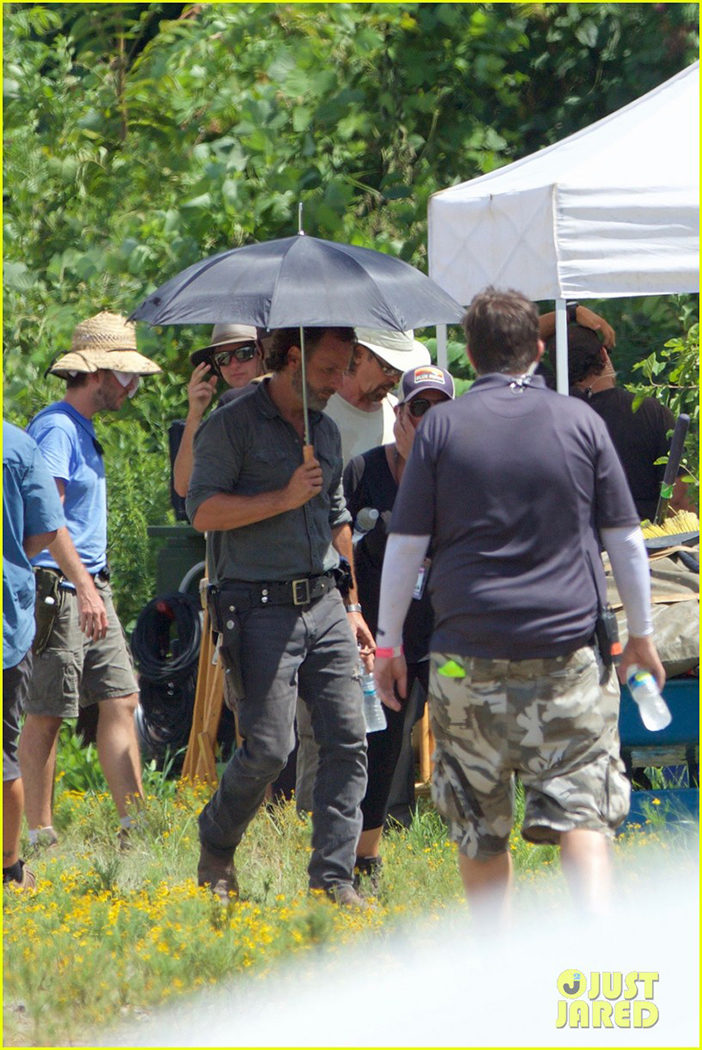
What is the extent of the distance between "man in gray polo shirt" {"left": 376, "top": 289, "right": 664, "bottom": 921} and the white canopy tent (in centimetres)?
164

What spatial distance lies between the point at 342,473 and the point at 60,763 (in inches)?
109

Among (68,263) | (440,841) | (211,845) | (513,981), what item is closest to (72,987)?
(211,845)

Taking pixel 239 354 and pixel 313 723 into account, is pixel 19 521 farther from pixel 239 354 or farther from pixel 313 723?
pixel 239 354

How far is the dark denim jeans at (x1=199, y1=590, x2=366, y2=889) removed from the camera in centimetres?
443

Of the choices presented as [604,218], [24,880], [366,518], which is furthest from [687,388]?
[24,880]

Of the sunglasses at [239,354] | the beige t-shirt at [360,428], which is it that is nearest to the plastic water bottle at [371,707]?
the beige t-shirt at [360,428]

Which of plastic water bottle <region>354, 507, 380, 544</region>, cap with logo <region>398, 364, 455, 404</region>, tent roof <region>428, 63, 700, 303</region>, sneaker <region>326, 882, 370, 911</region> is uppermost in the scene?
tent roof <region>428, 63, 700, 303</region>

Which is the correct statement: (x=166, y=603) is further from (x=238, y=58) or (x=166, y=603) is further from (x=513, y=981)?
(x=238, y=58)

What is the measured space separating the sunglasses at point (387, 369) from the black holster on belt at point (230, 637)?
152 cm

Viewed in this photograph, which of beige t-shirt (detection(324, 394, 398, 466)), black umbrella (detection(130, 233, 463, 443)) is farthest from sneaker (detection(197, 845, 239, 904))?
beige t-shirt (detection(324, 394, 398, 466))

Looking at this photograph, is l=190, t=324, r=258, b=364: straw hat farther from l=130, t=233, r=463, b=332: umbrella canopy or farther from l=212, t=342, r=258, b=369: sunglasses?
l=130, t=233, r=463, b=332: umbrella canopy

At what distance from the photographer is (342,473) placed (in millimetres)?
4965

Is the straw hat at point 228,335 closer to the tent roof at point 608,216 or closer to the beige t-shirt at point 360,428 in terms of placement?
the beige t-shirt at point 360,428

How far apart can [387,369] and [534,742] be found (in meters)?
2.34
